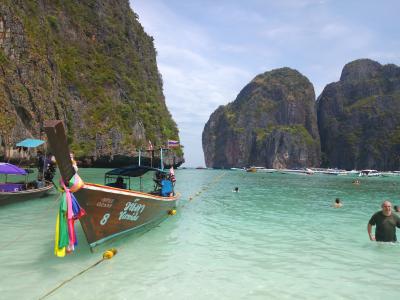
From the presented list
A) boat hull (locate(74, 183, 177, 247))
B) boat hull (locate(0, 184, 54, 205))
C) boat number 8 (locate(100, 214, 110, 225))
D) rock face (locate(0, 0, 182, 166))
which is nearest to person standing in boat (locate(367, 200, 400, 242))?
boat hull (locate(74, 183, 177, 247))

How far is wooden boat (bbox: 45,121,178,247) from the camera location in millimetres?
7523

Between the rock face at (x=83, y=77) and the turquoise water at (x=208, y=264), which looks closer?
the turquoise water at (x=208, y=264)

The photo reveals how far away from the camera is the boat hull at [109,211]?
361 inches

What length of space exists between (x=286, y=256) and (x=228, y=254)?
5.37 feet

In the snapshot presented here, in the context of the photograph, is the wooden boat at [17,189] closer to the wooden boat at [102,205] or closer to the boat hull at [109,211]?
the wooden boat at [102,205]

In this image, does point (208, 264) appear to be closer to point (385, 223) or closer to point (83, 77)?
point (385, 223)

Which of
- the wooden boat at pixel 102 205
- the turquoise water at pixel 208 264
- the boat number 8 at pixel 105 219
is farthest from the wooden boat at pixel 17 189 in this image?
the boat number 8 at pixel 105 219

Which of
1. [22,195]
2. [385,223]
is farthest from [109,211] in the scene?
[22,195]

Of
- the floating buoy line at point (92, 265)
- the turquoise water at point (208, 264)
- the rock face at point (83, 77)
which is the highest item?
the rock face at point (83, 77)

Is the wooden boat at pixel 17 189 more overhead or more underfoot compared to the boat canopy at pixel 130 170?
more underfoot

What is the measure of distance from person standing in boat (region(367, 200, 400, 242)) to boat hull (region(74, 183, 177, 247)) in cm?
734

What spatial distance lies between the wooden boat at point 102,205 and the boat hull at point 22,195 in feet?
29.1

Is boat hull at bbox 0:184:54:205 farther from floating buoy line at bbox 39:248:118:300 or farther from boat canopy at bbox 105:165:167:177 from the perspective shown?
floating buoy line at bbox 39:248:118:300

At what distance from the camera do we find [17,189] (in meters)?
19.2
